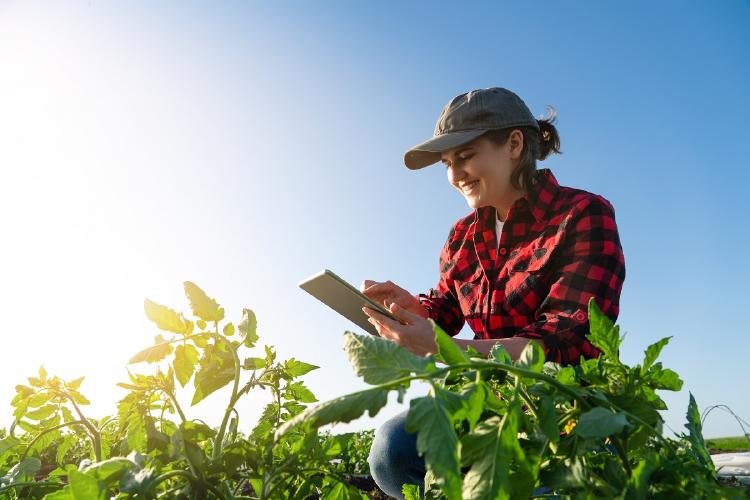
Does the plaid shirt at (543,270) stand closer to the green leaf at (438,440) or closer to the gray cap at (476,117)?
the gray cap at (476,117)

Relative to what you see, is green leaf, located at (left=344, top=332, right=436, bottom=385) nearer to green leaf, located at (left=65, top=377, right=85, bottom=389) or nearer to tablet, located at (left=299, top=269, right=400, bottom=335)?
green leaf, located at (left=65, top=377, right=85, bottom=389)

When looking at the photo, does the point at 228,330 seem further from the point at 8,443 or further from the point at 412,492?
the point at 412,492

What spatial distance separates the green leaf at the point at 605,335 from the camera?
90 centimetres

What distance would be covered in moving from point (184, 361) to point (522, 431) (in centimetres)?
63

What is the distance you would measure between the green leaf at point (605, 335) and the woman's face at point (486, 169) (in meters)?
2.68

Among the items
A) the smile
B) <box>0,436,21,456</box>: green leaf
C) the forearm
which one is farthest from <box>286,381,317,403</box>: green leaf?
the smile

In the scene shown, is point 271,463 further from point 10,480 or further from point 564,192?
point 564,192

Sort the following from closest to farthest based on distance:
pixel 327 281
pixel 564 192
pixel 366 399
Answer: pixel 366 399
pixel 327 281
pixel 564 192

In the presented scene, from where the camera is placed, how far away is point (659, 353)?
0.90 m

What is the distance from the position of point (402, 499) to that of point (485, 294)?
127 cm

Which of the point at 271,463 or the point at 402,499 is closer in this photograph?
the point at 271,463

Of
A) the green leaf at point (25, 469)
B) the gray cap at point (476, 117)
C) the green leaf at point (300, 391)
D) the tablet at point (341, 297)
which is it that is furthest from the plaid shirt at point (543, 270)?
the green leaf at point (25, 469)

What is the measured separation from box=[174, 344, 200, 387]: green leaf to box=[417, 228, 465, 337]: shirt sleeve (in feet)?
9.95

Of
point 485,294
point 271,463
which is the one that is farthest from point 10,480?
point 485,294
